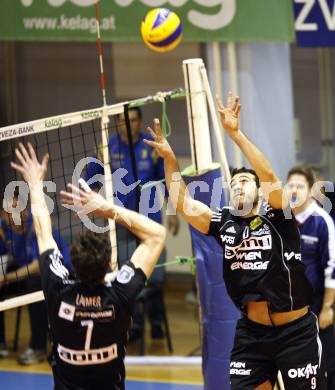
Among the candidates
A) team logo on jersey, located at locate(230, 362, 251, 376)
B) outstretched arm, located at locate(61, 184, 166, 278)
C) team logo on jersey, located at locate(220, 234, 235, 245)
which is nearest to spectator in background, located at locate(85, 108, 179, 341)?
team logo on jersey, located at locate(220, 234, 235, 245)

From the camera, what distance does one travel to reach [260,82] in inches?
360

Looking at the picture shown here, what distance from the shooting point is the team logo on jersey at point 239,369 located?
601 centimetres

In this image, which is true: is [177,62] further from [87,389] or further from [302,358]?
[87,389]

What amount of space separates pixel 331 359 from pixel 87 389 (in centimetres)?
305

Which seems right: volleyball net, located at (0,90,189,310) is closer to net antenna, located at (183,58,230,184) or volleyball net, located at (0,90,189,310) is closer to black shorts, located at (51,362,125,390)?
net antenna, located at (183,58,230,184)

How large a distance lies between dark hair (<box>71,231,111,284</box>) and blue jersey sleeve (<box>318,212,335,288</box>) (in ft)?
9.72


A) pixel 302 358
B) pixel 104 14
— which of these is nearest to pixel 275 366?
pixel 302 358

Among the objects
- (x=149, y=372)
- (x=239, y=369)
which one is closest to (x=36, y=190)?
(x=239, y=369)

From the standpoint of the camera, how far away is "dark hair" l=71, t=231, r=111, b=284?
15.3 ft

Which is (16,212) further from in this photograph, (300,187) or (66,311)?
(66,311)

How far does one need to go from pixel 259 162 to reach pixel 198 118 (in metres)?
1.59

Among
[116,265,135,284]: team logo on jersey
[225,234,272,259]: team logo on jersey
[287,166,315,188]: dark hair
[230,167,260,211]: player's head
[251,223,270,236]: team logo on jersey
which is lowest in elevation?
[225,234,272,259]: team logo on jersey

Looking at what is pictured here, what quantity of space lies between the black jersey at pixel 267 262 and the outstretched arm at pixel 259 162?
0.13 meters

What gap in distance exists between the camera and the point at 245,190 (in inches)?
239
